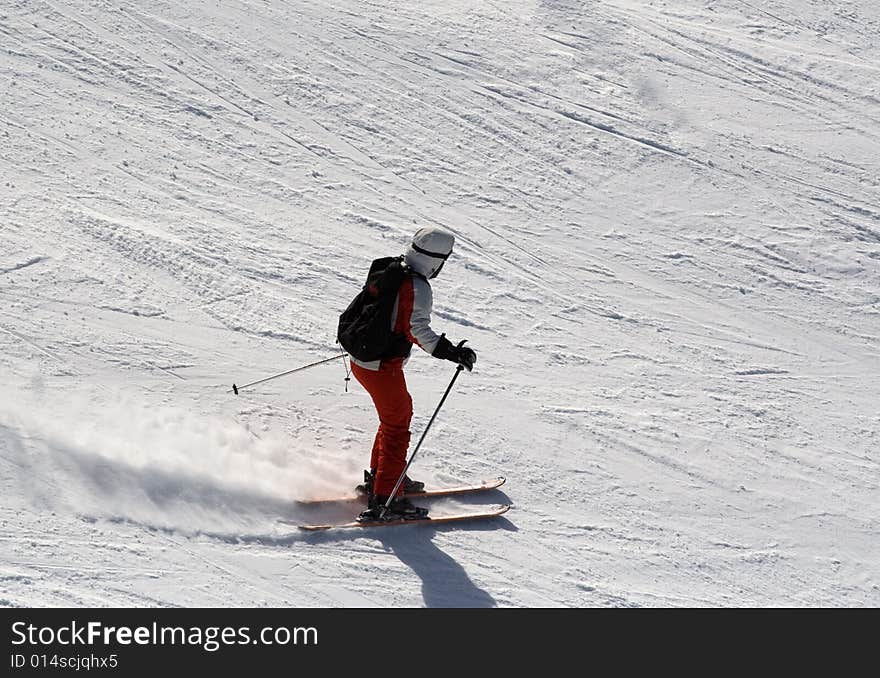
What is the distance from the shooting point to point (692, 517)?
6.77 metres

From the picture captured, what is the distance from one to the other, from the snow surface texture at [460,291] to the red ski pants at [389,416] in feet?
1.24

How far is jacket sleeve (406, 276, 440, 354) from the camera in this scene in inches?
222

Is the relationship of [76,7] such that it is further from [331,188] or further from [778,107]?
[778,107]

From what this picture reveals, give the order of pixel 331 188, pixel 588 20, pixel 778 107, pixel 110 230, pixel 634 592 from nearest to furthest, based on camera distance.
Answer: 1. pixel 634 592
2. pixel 110 230
3. pixel 331 188
4. pixel 778 107
5. pixel 588 20

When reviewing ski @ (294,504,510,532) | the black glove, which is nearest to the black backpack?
the black glove

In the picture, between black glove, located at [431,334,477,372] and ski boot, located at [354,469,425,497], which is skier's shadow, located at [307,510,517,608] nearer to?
ski boot, located at [354,469,425,497]

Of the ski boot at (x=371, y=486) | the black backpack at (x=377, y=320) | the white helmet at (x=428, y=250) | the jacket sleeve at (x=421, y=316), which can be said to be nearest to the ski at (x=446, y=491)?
the ski boot at (x=371, y=486)

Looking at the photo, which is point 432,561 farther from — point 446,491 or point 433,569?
point 446,491

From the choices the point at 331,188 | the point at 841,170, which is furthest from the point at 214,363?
the point at 841,170

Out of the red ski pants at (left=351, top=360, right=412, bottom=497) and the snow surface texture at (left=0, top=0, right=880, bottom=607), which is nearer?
the red ski pants at (left=351, top=360, right=412, bottom=497)

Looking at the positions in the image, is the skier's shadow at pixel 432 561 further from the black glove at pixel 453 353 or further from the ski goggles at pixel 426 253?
the ski goggles at pixel 426 253

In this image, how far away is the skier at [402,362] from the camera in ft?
18.5

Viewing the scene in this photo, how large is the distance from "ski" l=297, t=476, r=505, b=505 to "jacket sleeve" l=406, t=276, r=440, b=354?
1176 mm

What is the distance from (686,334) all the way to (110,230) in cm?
477
